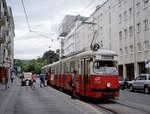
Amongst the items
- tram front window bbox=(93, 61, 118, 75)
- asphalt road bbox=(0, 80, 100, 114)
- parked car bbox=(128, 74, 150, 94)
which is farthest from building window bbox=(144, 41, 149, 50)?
asphalt road bbox=(0, 80, 100, 114)

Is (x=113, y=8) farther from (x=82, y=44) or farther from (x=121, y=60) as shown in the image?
(x=82, y=44)

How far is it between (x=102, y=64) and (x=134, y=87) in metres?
12.7

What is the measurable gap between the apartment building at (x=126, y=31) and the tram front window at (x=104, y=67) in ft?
44.6

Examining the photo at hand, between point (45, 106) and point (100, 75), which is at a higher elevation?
point (100, 75)

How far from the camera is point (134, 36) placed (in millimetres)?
37375

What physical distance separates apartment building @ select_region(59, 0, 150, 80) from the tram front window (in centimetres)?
1360

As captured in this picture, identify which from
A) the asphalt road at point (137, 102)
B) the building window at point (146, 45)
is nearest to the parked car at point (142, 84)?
the asphalt road at point (137, 102)

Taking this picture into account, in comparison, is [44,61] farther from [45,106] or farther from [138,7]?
[45,106]

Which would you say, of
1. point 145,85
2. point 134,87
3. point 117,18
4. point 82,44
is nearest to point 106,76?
point 145,85

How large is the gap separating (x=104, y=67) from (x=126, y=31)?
2721 cm

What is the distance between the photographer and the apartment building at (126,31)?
3528 centimetres

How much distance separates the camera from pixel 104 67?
14391mm

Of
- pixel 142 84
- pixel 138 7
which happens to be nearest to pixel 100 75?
pixel 142 84

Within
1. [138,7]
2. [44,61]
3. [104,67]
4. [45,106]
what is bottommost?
[45,106]
